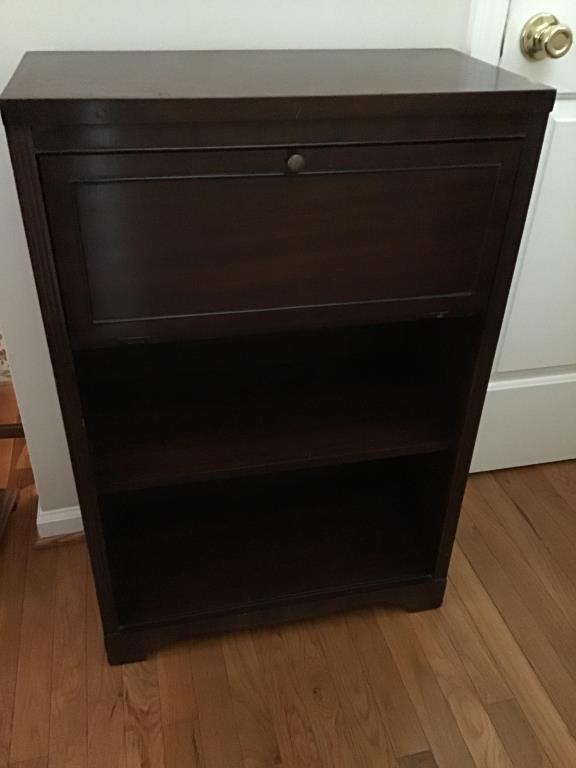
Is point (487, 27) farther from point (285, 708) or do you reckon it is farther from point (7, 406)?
point (7, 406)

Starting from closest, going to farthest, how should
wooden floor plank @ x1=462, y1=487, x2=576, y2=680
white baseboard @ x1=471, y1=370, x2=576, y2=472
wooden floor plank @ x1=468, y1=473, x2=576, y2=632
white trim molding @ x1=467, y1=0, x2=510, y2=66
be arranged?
white trim molding @ x1=467, y1=0, x2=510, y2=66
wooden floor plank @ x1=462, y1=487, x2=576, y2=680
wooden floor plank @ x1=468, y1=473, x2=576, y2=632
white baseboard @ x1=471, y1=370, x2=576, y2=472

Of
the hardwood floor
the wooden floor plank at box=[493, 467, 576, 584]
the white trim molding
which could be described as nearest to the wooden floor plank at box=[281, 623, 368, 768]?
the hardwood floor

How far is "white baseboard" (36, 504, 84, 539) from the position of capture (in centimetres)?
155

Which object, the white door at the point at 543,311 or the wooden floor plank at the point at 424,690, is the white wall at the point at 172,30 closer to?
the white door at the point at 543,311

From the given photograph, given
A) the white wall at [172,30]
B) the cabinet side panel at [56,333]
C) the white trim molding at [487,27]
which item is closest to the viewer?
the cabinet side panel at [56,333]

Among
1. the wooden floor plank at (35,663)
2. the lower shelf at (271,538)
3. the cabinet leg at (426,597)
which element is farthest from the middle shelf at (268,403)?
the wooden floor plank at (35,663)

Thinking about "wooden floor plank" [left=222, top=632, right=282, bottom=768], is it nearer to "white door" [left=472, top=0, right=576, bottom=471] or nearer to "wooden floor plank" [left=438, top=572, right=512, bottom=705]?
"wooden floor plank" [left=438, top=572, right=512, bottom=705]

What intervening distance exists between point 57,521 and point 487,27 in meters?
1.28

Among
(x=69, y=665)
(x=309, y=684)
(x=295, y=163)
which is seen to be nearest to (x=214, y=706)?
(x=309, y=684)

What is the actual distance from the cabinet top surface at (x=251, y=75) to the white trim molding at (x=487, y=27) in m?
0.11

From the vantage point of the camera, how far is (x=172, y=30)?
109cm

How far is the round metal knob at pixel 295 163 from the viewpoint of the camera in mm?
866

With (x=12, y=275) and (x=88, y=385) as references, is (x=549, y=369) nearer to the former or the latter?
(x=88, y=385)

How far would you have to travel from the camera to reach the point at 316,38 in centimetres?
115
